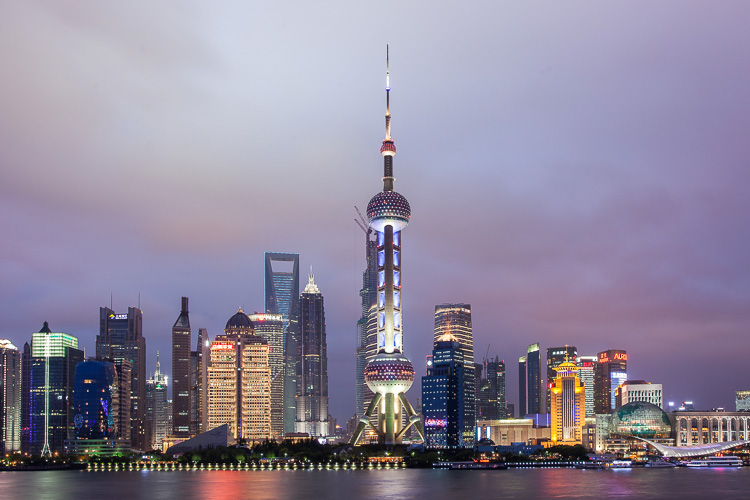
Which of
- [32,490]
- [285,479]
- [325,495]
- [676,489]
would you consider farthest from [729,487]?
[32,490]

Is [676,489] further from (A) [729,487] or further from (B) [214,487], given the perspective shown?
(B) [214,487]

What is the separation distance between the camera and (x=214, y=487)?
170 meters

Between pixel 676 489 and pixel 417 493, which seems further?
pixel 676 489

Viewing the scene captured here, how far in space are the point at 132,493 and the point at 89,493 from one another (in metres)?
9.06

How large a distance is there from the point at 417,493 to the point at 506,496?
49.2 feet

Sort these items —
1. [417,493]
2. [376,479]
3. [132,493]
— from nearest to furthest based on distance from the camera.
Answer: [417,493] < [132,493] < [376,479]

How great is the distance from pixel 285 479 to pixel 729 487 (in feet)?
304

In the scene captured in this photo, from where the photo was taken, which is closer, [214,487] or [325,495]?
[325,495]

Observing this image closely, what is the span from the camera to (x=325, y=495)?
487 feet

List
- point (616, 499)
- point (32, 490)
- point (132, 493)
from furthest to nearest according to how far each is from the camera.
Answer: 1. point (32, 490)
2. point (132, 493)
3. point (616, 499)

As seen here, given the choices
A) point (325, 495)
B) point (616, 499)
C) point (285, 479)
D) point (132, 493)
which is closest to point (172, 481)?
point (285, 479)

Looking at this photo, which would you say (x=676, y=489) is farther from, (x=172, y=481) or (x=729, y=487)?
(x=172, y=481)

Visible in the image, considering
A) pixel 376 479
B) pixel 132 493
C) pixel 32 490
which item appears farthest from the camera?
pixel 376 479

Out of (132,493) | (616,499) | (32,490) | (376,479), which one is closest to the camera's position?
(616,499)
